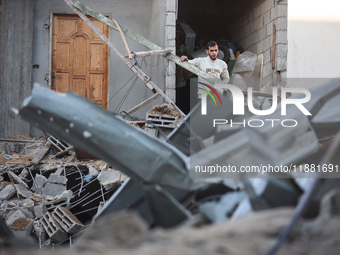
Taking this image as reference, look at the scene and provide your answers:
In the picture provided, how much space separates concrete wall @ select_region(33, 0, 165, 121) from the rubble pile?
2.70m

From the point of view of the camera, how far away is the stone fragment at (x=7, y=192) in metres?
7.52

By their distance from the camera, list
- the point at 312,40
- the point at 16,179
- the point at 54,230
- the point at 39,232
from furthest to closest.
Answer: the point at 312,40
the point at 16,179
the point at 39,232
the point at 54,230

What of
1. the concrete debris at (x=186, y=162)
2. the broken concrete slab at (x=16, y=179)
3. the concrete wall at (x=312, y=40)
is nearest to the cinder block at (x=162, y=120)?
the broken concrete slab at (x=16, y=179)

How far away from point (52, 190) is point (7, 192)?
674 mm

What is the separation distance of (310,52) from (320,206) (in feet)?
27.8

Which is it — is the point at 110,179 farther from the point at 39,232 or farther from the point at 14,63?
the point at 14,63

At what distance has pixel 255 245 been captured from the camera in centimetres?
243

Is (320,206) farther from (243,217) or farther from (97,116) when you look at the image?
(97,116)

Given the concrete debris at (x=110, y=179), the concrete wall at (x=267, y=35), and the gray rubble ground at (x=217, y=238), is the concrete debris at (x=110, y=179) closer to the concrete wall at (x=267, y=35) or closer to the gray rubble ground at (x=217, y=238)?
the concrete wall at (x=267, y=35)

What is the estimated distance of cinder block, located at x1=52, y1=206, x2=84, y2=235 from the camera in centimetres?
676

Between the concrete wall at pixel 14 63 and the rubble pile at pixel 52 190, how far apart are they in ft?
6.00

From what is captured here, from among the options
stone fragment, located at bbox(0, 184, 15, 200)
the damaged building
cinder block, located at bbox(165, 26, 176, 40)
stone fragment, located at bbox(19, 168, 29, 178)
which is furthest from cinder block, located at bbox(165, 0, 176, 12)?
stone fragment, located at bbox(0, 184, 15, 200)

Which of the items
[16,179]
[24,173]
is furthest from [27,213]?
[24,173]

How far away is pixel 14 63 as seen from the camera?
11.1 meters
